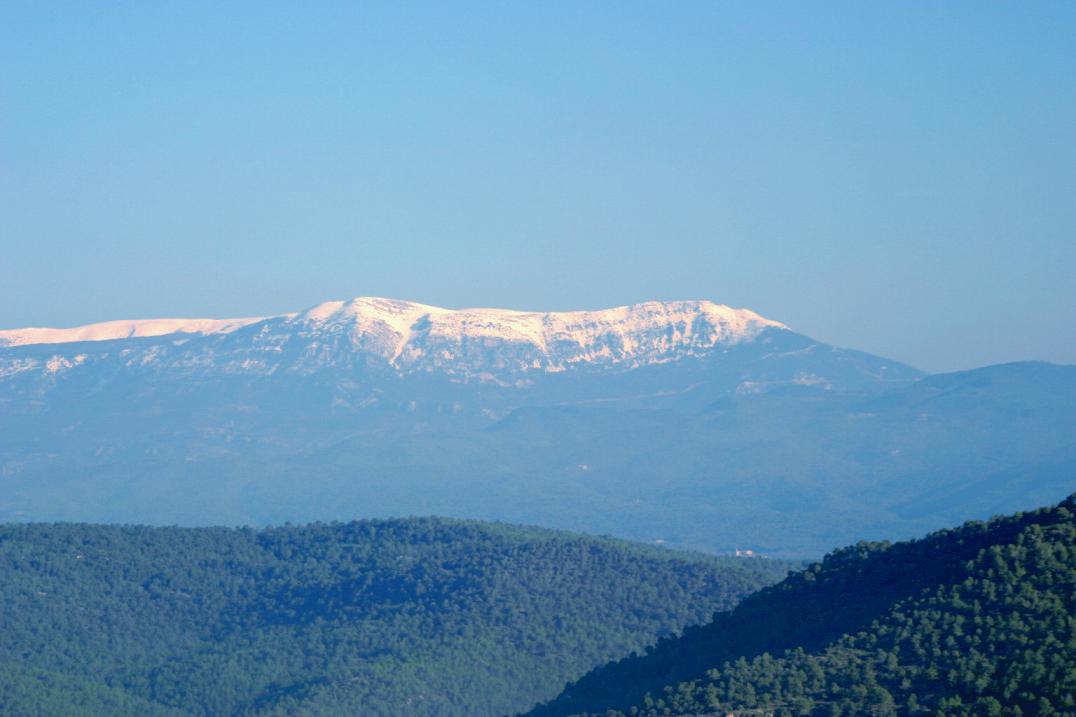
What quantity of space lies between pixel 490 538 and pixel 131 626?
26.1m

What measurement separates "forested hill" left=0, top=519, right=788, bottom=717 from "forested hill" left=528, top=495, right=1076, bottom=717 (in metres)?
26.2

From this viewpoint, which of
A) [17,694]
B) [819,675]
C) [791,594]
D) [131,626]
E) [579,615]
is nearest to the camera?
[819,675]

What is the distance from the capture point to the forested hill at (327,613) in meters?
99.0

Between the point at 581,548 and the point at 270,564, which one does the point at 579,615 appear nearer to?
the point at 581,548

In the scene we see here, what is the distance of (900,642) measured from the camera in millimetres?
61969

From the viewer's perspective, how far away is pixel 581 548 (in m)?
121

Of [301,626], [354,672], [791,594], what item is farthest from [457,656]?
[791,594]

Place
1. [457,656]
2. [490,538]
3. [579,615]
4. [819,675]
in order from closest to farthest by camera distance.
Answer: [819,675]
[457,656]
[579,615]
[490,538]

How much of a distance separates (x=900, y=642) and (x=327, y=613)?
2394 inches

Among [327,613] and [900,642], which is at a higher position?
[900,642]

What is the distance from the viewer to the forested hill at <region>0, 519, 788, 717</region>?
3898 inches

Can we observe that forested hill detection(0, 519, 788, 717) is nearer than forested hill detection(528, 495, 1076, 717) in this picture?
No

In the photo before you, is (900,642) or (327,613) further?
(327,613)

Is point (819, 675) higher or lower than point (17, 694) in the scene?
higher
